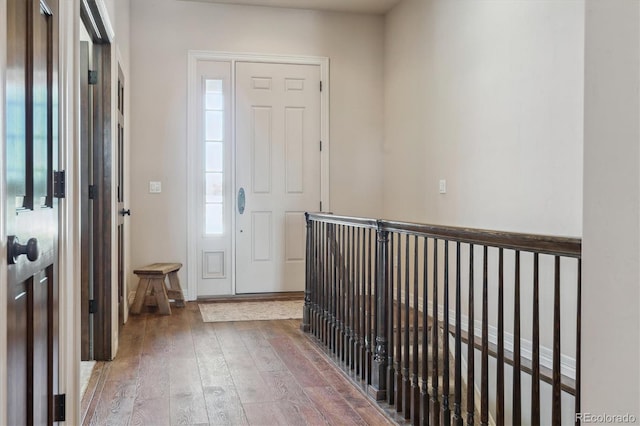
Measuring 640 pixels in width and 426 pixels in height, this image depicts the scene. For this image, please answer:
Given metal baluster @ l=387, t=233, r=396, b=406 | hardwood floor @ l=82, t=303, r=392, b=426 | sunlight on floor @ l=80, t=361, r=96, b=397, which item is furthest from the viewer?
sunlight on floor @ l=80, t=361, r=96, b=397

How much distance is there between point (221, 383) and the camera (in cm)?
303

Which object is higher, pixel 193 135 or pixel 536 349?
pixel 193 135

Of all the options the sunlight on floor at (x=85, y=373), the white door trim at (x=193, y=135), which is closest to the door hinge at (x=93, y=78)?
the sunlight on floor at (x=85, y=373)

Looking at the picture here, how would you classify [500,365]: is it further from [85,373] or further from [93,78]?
[93,78]

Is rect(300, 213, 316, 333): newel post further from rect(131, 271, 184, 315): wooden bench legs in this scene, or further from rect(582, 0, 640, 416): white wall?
rect(582, 0, 640, 416): white wall

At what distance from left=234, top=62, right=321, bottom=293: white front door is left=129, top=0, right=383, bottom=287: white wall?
0.69ft

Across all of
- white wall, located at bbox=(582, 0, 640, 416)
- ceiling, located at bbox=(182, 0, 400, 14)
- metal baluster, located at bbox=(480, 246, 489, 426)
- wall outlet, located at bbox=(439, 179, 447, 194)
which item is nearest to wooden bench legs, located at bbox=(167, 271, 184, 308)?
wall outlet, located at bbox=(439, 179, 447, 194)

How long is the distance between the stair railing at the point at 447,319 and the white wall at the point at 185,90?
5.59ft

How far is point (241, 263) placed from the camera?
18.6 ft

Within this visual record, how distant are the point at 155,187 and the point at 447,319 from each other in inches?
151

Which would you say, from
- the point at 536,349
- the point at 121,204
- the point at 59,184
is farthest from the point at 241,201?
the point at 536,349

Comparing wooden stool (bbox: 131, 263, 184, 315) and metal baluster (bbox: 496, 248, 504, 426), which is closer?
metal baluster (bbox: 496, 248, 504, 426)

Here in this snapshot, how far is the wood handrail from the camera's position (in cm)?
154

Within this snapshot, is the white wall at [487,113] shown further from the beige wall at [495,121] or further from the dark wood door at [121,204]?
the dark wood door at [121,204]
